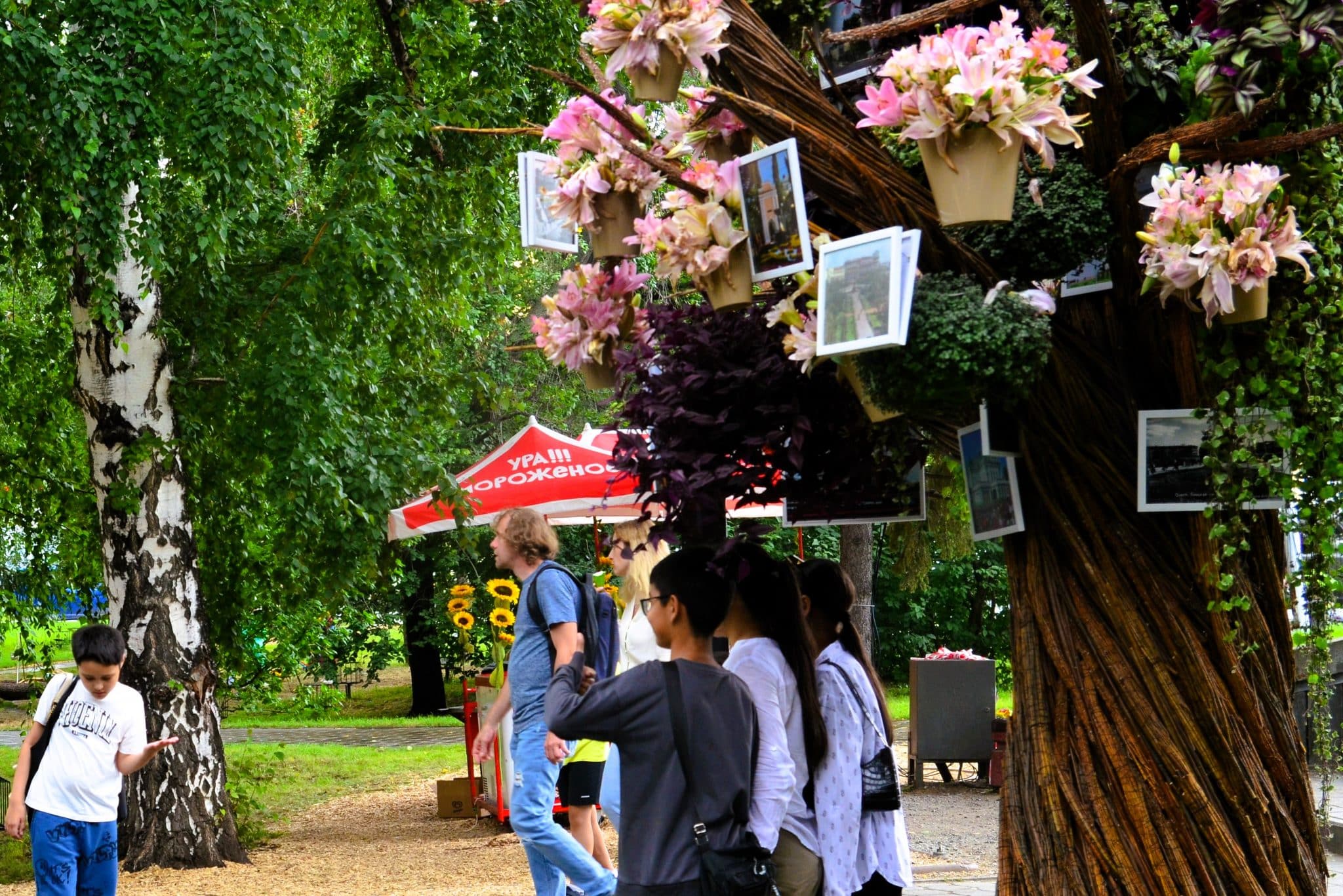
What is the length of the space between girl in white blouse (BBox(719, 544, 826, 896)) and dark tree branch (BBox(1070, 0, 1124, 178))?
1374mm

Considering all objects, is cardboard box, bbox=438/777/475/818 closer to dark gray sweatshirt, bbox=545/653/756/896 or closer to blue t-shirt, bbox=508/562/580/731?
blue t-shirt, bbox=508/562/580/731

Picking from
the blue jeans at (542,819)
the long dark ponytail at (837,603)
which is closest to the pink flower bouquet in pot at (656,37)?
the long dark ponytail at (837,603)

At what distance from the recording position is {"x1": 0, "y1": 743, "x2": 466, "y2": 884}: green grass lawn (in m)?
9.86

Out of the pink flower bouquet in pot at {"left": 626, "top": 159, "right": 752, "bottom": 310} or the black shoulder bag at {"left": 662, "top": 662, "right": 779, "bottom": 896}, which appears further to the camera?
the black shoulder bag at {"left": 662, "top": 662, "right": 779, "bottom": 896}

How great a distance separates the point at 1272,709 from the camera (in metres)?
3.17

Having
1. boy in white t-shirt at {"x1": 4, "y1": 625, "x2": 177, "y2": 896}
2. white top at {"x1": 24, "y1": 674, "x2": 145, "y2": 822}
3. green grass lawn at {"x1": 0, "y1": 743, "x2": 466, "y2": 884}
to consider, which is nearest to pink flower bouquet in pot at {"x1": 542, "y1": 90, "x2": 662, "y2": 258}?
boy in white t-shirt at {"x1": 4, "y1": 625, "x2": 177, "y2": 896}

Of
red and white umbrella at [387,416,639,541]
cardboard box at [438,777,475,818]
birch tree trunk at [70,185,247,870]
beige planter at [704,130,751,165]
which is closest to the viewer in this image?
beige planter at [704,130,751,165]

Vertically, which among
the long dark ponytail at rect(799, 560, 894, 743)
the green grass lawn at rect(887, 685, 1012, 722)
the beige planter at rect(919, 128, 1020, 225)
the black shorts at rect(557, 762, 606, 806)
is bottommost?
the green grass lawn at rect(887, 685, 1012, 722)

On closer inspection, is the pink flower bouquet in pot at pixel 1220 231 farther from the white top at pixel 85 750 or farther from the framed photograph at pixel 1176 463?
the white top at pixel 85 750

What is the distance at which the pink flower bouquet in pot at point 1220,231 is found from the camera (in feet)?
9.00

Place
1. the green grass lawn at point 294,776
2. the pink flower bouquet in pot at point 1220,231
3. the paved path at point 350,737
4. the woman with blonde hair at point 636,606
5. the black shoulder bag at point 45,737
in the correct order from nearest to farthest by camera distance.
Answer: the pink flower bouquet in pot at point 1220,231, the black shoulder bag at point 45,737, the woman with blonde hair at point 636,606, the green grass lawn at point 294,776, the paved path at point 350,737

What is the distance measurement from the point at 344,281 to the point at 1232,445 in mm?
6320

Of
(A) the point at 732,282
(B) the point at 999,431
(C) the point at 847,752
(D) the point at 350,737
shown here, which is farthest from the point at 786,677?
(D) the point at 350,737

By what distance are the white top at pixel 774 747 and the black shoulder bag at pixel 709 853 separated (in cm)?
12
